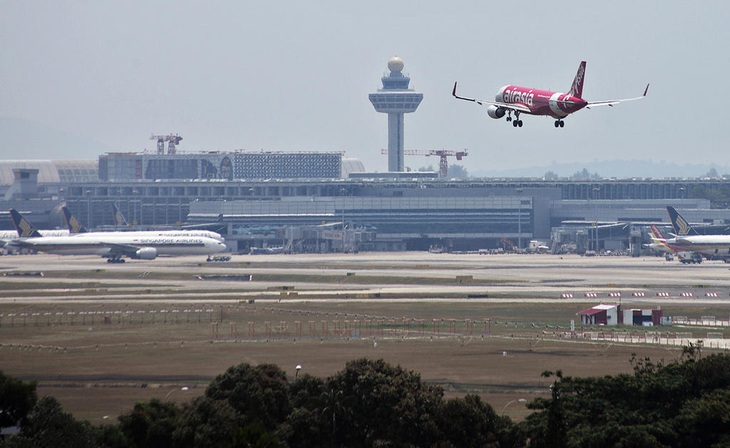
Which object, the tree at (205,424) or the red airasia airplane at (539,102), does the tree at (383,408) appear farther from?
the red airasia airplane at (539,102)

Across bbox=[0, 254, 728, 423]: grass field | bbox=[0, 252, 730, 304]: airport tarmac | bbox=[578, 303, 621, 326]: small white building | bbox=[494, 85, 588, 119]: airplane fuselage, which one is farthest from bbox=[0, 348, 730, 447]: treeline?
bbox=[0, 252, 730, 304]: airport tarmac

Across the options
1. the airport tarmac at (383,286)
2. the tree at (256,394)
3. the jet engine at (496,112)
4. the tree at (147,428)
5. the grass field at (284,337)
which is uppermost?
the jet engine at (496,112)

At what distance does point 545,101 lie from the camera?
9006cm

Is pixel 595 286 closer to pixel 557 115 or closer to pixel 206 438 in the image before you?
pixel 557 115

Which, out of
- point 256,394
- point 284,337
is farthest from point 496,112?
point 256,394

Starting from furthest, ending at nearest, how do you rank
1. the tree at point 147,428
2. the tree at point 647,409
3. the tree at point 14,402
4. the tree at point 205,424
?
the tree at point 147,428, the tree at point 205,424, the tree at point 647,409, the tree at point 14,402

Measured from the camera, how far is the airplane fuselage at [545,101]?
289 ft

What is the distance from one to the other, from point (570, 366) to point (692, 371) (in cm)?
2118

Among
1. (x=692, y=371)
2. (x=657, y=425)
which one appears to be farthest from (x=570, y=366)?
(x=657, y=425)

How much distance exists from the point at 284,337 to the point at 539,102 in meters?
30.3

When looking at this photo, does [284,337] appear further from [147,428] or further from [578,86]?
[147,428]

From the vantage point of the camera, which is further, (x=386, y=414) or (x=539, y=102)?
(x=539, y=102)

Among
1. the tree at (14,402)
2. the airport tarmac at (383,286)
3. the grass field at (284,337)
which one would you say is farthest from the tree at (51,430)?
the airport tarmac at (383,286)

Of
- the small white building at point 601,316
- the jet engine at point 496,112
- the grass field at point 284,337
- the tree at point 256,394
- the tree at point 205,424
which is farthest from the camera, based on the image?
the small white building at point 601,316
